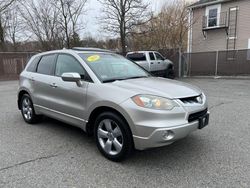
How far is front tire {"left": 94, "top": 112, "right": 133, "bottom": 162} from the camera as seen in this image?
10.4ft

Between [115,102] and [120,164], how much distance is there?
0.91 meters

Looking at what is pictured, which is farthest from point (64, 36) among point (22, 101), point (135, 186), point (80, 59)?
point (135, 186)

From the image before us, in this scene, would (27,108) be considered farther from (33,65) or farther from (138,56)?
(138,56)

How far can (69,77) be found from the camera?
3627 millimetres

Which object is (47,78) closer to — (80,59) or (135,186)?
(80,59)

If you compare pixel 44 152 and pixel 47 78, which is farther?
pixel 47 78

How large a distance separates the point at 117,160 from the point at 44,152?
4.16 feet

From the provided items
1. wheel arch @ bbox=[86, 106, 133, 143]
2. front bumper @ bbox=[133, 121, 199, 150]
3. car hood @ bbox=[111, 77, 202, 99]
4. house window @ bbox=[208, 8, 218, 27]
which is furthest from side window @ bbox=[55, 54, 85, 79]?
house window @ bbox=[208, 8, 218, 27]

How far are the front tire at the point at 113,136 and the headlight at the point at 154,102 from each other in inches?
15.0

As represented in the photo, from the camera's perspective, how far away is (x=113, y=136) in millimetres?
3391

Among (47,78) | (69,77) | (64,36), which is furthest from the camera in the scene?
(64,36)

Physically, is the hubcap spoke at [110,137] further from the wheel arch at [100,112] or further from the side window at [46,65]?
the side window at [46,65]

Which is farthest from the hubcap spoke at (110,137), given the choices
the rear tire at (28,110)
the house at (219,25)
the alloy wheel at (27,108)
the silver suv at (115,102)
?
the house at (219,25)

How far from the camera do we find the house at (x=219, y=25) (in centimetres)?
1733
